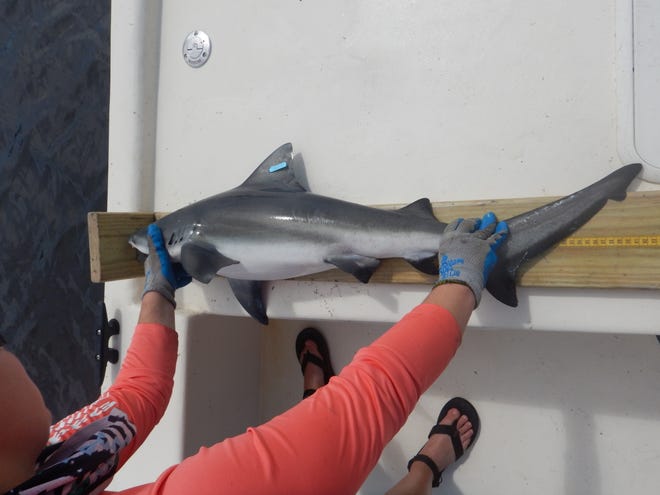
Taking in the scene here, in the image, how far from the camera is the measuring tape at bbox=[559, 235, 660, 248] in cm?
130

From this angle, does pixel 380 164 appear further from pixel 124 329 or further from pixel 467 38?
pixel 124 329

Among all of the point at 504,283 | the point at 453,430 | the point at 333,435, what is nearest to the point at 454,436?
the point at 453,430

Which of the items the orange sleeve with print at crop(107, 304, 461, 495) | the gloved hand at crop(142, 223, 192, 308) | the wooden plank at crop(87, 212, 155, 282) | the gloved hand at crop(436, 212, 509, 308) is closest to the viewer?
the orange sleeve with print at crop(107, 304, 461, 495)

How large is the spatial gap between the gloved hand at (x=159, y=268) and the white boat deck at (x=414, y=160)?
20 cm

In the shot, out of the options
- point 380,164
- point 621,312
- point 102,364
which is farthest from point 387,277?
point 102,364

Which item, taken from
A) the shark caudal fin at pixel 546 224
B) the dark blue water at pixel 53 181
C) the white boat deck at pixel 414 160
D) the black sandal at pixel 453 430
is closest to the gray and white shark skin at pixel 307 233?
the shark caudal fin at pixel 546 224

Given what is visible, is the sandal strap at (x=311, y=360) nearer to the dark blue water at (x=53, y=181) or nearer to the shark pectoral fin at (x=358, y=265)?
the shark pectoral fin at (x=358, y=265)

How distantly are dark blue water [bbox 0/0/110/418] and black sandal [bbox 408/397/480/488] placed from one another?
1892 millimetres

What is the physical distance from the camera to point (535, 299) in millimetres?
1436

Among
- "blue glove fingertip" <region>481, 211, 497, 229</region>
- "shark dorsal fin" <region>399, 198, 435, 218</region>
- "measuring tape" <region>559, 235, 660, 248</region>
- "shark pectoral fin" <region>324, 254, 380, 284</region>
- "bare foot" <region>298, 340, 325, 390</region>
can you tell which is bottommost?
"bare foot" <region>298, 340, 325, 390</region>

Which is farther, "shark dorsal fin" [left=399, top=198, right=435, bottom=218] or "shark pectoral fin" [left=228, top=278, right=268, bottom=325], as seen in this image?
"shark pectoral fin" [left=228, top=278, right=268, bottom=325]

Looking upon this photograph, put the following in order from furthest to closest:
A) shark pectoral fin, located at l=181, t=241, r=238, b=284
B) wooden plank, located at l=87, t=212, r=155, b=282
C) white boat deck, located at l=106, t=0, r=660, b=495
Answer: wooden plank, located at l=87, t=212, r=155, b=282
shark pectoral fin, located at l=181, t=241, r=238, b=284
white boat deck, located at l=106, t=0, r=660, b=495

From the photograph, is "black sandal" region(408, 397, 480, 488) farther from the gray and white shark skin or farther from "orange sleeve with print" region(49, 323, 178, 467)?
"orange sleeve with print" region(49, 323, 178, 467)

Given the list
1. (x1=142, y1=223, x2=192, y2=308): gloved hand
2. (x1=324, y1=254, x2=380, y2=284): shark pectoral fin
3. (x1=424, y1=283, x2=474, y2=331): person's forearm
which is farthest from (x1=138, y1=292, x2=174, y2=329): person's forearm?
(x1=424, y1=283, x2=474, y2=331): person's forearm
